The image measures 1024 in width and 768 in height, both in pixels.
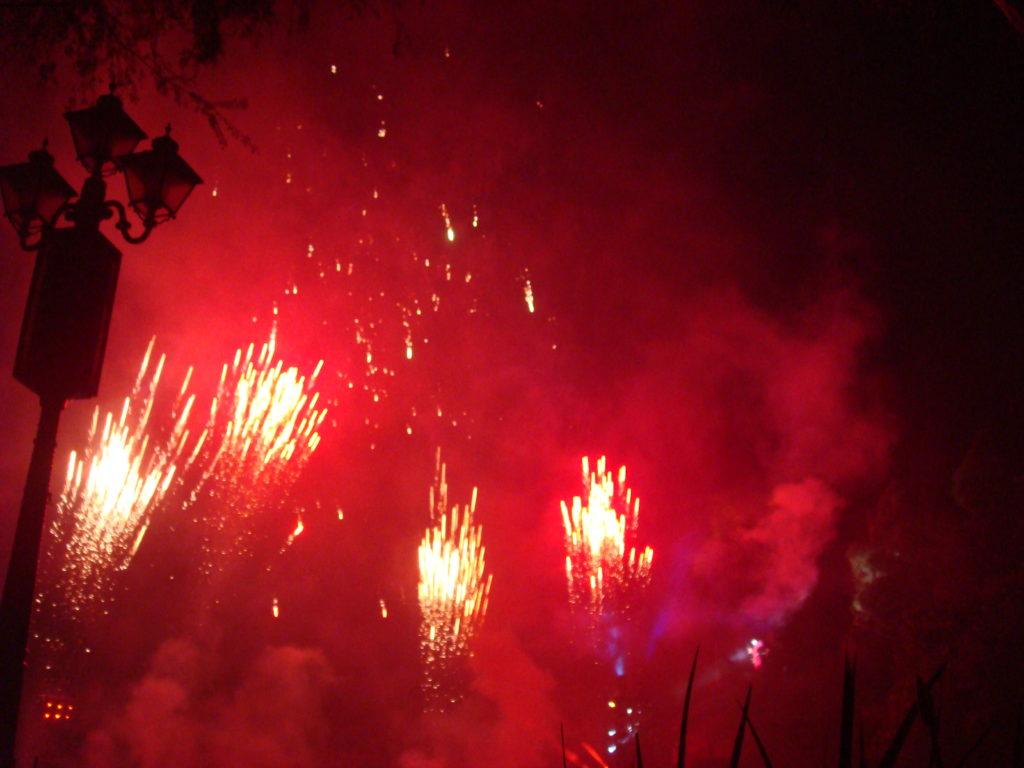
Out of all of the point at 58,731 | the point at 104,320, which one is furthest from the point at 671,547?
the point at 104,320

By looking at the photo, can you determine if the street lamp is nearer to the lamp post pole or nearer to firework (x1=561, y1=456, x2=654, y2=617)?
the lamp post pole

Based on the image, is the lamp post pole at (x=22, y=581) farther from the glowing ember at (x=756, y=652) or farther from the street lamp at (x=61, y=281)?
the glowing ember at (x=756, y=652)

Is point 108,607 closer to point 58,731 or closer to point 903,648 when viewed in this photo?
point 58,731

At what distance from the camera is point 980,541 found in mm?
16625

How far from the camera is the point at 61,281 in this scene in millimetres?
3338

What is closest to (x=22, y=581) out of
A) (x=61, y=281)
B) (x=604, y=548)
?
(x=61, y=281)

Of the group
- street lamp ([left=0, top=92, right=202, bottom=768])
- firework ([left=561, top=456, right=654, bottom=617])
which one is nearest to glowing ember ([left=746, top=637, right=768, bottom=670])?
firework ([left=561, top=456, right=654, bottom=617])

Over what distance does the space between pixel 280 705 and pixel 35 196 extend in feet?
68.2

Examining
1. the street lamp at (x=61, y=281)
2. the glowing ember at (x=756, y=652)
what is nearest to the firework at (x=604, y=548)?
the glowing ember at (x=756, y=652)

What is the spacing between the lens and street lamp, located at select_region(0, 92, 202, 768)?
2.88 meters

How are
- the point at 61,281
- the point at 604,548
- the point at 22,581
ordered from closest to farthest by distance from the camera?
the point at 22,581 < the point at 61,281 < the point at 604,548

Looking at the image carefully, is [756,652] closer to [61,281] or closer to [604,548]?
[604,548]

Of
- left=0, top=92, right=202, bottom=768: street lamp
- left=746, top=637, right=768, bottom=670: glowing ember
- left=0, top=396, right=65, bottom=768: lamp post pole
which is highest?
left=746, top=637, right=768, bottom=670: glowing ember

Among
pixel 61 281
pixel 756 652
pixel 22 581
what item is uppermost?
pixel 756 652
